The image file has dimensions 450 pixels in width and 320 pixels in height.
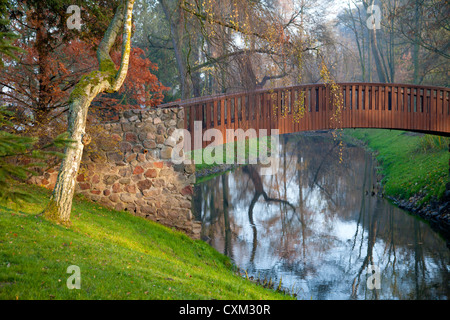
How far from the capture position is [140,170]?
9.39 m

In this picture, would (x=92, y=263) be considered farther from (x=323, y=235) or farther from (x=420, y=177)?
(x=420, y=177)

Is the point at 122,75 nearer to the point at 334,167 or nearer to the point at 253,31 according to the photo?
the point at 253,31

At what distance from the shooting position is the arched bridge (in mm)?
10188

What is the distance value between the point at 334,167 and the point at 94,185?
50.5 feet

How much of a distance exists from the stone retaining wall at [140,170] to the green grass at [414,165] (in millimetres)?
8356

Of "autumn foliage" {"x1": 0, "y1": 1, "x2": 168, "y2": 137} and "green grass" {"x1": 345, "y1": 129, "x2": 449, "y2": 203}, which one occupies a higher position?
"autumn foliage" {"x1": 0, "y1": 1, "x2": 168, "y2": 137}

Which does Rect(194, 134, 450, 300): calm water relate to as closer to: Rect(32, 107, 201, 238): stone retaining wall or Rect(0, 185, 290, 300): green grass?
Rect(0, 185, 290, 300): green grass

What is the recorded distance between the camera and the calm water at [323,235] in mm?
8797

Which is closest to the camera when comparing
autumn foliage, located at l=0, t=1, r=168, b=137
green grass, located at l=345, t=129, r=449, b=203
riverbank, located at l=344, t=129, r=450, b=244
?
autumn foliage, located at l=0, t=1, r=168, b=137

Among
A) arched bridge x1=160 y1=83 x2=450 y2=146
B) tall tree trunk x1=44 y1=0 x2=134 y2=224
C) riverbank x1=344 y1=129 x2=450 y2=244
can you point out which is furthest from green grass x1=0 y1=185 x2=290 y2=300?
riverbank x1=344 y1=129 x2=450 y2=244

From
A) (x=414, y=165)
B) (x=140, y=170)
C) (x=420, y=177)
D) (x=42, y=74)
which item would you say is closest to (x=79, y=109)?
(x=42, y=74)

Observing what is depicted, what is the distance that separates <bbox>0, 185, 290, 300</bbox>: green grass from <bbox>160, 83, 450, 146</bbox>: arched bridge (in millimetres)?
3313

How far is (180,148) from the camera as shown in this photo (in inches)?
379
